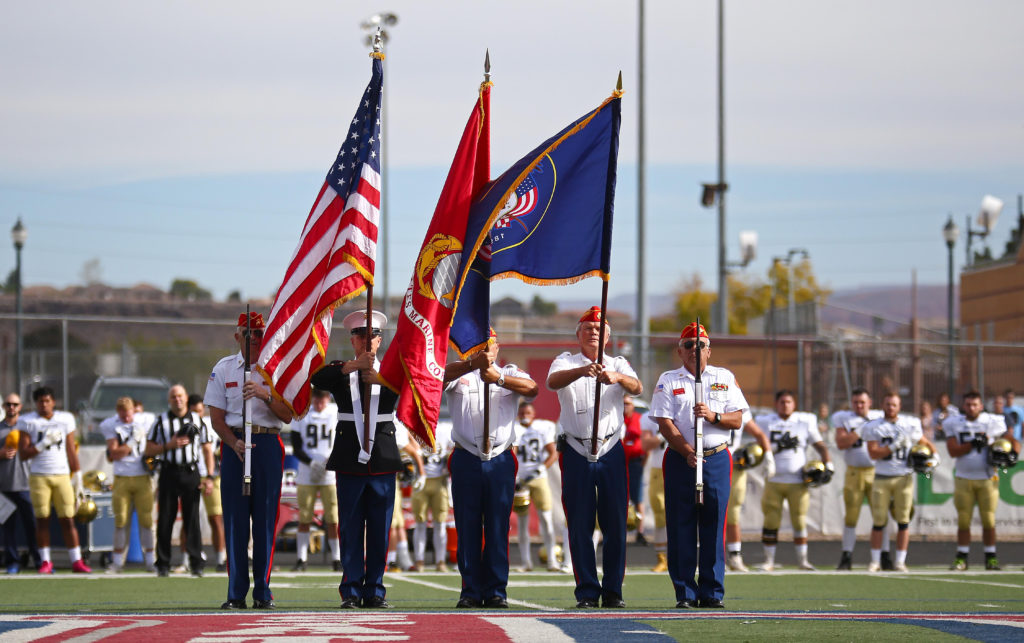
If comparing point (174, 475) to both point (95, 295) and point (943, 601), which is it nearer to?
point (943, 601)

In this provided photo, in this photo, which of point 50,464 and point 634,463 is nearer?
point 50,464

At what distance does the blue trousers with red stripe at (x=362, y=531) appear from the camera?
33.1ft

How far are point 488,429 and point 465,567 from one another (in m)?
1.04

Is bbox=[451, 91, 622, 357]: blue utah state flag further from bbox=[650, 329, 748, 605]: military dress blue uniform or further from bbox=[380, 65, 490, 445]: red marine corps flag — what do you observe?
bbox=[650, 329, 748, 605]: military dress blue uniform

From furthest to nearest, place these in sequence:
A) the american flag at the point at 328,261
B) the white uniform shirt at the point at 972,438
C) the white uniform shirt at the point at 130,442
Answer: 1. the white uniform shirt at the point at 972,438
2. the white uniform shirt at the point at 130,442
3. the american flag at the point at 328,261

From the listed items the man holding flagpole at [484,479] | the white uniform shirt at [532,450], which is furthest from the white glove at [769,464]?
the man holding flagpole at [484,479]

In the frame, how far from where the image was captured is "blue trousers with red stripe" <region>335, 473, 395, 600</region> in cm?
1009

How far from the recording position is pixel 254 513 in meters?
10.2

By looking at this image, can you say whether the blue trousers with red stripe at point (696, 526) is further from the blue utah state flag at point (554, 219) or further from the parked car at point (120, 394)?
the parked car at point (120, 394)

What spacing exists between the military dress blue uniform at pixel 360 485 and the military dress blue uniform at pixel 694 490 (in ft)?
7.22

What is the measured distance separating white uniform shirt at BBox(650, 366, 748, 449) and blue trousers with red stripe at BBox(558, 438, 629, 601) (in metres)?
0.66

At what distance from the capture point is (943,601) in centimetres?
1266

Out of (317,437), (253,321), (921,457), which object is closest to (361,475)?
(253,321)

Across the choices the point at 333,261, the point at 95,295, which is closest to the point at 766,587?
the point at 333,261
